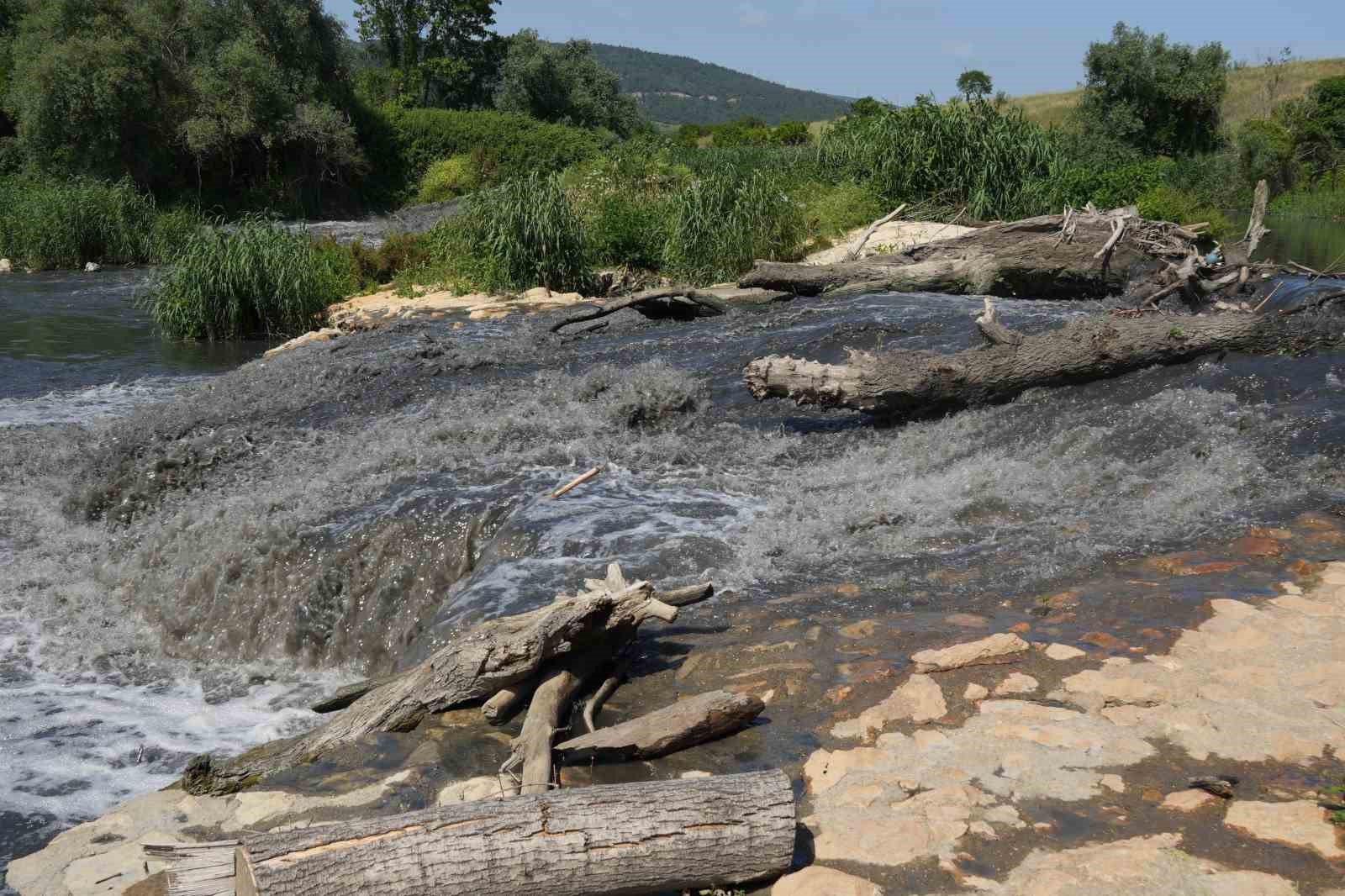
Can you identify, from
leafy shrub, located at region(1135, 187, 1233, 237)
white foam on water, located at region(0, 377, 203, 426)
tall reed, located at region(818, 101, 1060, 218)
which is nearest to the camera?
white foam on water, located at region(0, 377, 203, 426)

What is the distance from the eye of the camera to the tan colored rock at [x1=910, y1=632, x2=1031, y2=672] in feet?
13.0

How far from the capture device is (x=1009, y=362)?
7441 millimetres

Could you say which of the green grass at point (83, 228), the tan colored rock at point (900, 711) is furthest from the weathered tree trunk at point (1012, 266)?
the green grass at point (83, 228)

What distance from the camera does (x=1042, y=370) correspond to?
7469 mm

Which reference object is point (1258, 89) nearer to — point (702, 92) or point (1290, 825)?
point (1290, 825)

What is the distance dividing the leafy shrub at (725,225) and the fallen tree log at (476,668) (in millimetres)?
10497

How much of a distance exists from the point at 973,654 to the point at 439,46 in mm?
48867

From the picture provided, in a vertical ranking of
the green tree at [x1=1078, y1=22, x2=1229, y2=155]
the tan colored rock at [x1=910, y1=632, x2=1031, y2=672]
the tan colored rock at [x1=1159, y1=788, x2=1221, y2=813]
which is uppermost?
the green tree at [x1=1078, y1=22, x2=1229, y2=155]

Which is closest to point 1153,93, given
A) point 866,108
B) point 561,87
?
point 866,108

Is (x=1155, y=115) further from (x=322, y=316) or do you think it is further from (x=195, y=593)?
(x=195, y=593)

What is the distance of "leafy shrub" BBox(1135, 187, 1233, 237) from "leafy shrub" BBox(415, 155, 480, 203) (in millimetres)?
22280

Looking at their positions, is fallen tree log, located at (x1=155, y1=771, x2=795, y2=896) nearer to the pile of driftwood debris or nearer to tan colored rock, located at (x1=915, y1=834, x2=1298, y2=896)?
the pile of driftwood debris

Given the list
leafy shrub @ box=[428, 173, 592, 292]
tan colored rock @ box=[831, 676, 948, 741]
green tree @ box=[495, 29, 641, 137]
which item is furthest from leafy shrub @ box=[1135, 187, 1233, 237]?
green tree @ box=[495, 29, 641, 137]

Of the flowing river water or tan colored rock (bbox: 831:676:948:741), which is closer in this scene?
tan colored rock (bbox: 831:676:948:741)
